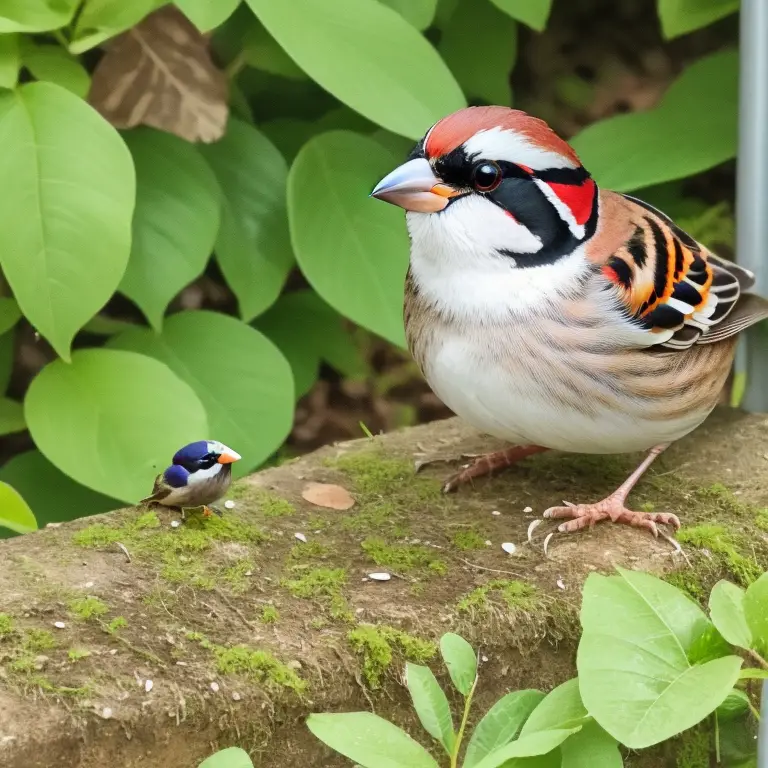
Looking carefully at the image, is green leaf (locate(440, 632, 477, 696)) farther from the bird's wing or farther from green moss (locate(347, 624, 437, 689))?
the bird's wing

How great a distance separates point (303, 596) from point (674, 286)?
1137 mm

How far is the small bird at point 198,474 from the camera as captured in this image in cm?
227

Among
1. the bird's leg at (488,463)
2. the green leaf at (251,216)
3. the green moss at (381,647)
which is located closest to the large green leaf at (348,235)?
the green leaf at (251,216)

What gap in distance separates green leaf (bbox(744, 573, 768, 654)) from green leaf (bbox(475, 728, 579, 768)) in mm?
413

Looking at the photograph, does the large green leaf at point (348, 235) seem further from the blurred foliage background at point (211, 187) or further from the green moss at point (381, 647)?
the green moss at point (381, 647)

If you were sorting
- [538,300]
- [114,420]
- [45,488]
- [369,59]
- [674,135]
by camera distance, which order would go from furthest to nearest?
Result: 1. [674,135]
2. [45,488]
3. [369,59]
4. [114,420]
5. [538,300]

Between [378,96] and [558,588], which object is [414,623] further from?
[378,96]

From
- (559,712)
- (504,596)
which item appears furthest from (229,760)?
(504,596)

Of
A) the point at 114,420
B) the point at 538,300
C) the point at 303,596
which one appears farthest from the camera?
the point at 114,420

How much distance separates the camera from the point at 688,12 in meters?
3.42

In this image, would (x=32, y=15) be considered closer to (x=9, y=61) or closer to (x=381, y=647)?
(x=9, y=61)

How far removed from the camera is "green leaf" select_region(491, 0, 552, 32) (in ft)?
10.9

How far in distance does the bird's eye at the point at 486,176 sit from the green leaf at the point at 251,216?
1.19 metres

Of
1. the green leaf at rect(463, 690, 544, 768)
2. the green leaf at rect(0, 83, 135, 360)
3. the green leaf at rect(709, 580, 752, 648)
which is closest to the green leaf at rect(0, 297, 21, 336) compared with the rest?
the green leaf at rect(0, 83, 135, 360)
